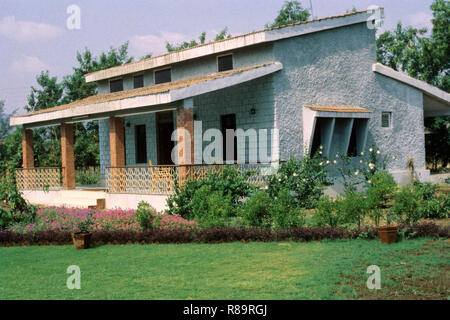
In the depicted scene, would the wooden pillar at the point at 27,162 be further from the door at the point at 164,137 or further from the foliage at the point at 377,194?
the foliage at the point at 377,194

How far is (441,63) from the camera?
91.3 feet

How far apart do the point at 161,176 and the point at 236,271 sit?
7977 mm

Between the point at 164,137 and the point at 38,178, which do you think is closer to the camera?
the point at 38,178

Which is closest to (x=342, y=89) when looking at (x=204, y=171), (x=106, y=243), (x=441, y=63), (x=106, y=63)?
(x=204, y=171)

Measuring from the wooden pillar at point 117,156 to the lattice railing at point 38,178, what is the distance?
3.62m

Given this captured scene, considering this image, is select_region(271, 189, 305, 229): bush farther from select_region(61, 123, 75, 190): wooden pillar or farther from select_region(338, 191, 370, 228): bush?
select_region(61, 123, 75, 190): wooden pillar

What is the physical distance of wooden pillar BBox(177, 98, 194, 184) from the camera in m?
13.0

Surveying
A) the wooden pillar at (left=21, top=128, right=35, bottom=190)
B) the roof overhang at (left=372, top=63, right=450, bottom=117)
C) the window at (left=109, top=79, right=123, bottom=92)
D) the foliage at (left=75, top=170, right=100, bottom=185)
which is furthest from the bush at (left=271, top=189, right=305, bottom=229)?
the foliage at (left=75, top=170, right=100, bottom=185)

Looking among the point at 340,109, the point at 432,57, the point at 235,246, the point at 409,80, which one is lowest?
the point at 235,246

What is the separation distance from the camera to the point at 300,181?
13.8 meters

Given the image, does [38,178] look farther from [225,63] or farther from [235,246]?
[235,246]

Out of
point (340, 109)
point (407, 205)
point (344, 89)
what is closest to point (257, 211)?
point (407, 205)

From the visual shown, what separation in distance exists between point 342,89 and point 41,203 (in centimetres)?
1199

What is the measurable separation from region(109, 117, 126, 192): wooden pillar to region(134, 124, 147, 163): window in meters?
4.40
